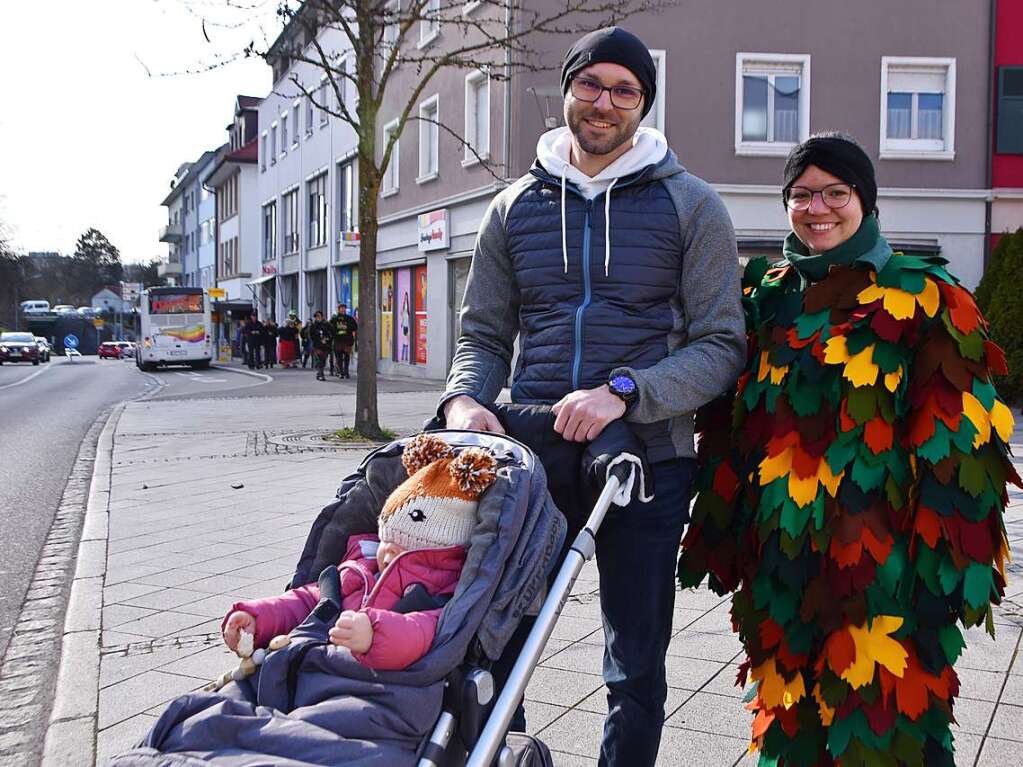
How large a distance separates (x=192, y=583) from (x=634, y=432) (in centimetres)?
404

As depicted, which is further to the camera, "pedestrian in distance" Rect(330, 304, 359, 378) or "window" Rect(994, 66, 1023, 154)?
"pedestrian in distance" Rect(330, 304, 359, 378)

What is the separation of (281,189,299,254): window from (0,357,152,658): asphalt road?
46.0 feet

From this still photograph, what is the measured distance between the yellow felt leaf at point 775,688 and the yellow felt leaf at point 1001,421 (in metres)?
0.82

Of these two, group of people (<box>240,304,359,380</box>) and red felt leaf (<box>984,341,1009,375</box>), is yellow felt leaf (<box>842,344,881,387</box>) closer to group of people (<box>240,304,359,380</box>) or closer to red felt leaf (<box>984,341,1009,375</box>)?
red felt leaf (<box>984,341,1009,375</box>)

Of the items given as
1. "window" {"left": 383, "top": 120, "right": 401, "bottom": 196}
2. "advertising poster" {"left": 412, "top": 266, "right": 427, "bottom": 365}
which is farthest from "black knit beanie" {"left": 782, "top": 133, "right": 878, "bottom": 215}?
"window" {"left": 383, "top": 120, "right": 401, "bottom": 196}

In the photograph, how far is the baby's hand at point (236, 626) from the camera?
95.1 inches

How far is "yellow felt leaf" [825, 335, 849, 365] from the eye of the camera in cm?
272

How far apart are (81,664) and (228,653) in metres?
0.62

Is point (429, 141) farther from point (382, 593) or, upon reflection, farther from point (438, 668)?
point (438, 668)

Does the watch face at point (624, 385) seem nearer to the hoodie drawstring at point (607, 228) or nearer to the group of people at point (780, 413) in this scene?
the group of people at point (780, 413)

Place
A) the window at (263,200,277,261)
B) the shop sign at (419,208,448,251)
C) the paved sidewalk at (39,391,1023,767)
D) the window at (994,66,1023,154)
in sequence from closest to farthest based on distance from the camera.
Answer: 1. the paved sidewalk at (39,391,1023,767)
2. the window at (994,66,1023,154)
3. the shop sign at (419,208,448,251)
4. the window at (263,200,277,261)

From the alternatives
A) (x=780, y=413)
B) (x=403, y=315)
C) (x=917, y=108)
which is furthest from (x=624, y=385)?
(x=403, y=315)

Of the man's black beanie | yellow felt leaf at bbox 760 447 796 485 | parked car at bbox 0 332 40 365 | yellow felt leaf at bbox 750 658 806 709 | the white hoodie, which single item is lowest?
parked car at bbox 0 332 40 365

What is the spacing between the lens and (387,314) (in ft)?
99.7
